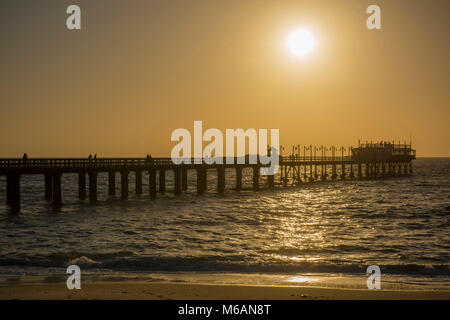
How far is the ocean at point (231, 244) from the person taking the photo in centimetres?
1681

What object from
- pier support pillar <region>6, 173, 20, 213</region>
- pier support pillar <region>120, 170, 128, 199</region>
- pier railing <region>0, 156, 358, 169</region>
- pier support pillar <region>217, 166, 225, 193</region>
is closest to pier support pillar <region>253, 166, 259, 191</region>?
pier railing <region>0, 156, 358, 169</region>

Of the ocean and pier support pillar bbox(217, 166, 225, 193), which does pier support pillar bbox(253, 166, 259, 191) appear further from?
the ocean

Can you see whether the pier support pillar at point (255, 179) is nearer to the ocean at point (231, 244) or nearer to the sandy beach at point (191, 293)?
the ocean at point (231, 244)

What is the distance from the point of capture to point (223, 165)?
60.2 metres

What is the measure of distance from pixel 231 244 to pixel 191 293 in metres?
9.93

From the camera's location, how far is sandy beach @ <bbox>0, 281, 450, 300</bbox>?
12.4 meters

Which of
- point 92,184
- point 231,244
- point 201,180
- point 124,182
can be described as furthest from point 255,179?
point 231,244

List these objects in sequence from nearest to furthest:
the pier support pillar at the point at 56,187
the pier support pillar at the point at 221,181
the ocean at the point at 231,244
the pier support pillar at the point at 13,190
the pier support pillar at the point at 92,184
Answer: the ocean at the point at 231,244 < the pier support pillar at the point at 13,190 < the pier support pillar at the point at 56,187 < the pier support pillar at the point at 92,184 < the pier support pillar at the point at 221,181

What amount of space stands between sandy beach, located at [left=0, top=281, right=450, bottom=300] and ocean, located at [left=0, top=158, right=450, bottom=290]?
1279 millimetres

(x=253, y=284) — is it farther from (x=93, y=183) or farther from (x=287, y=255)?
(x=93, y=183)

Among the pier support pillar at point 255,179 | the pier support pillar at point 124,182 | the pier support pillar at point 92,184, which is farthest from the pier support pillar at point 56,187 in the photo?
the pier support pillar at point 255,179

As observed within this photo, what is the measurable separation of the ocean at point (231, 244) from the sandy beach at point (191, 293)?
128 centimetres
